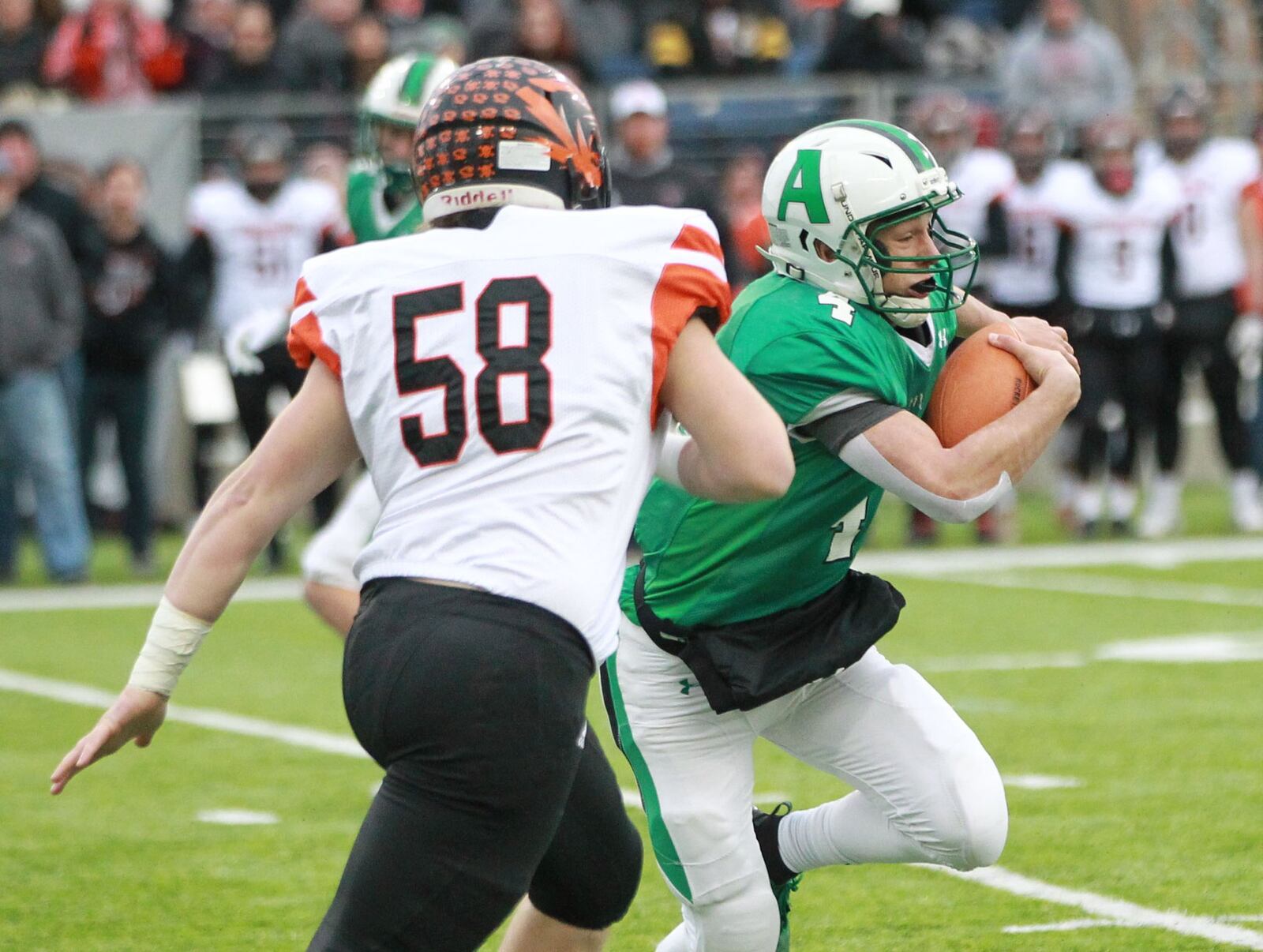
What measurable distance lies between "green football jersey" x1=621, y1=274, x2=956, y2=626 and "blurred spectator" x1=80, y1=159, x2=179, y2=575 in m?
7.91

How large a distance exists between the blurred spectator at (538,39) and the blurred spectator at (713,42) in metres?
0.81

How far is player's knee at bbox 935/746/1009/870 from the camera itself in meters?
3.50

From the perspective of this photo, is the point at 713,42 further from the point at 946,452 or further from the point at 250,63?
the point at 946,452

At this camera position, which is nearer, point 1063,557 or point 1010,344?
point 1010,344

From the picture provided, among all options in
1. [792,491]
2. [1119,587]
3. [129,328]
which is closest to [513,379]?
[792,491]

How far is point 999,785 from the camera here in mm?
3580

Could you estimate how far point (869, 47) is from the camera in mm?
14414

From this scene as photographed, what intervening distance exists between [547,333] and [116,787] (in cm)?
367

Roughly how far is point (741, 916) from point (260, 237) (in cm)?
849

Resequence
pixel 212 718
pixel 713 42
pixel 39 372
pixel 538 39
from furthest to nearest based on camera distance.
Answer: pixel 713 42
pixel 538 39
pixel 39 372
pixel 212 718

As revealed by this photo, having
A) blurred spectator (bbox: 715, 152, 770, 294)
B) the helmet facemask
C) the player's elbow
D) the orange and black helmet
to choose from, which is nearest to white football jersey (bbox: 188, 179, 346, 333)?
blurred spectator (bbox: 715, 152, 770, 294)

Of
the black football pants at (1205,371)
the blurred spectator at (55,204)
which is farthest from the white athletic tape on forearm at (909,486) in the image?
the black football pants at (1205,371)

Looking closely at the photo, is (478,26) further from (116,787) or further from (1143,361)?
(116,787)

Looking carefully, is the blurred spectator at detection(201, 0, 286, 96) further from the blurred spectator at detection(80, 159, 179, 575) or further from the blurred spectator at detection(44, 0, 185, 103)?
the blurred spectator at detection(80, 159, 179, 575)
